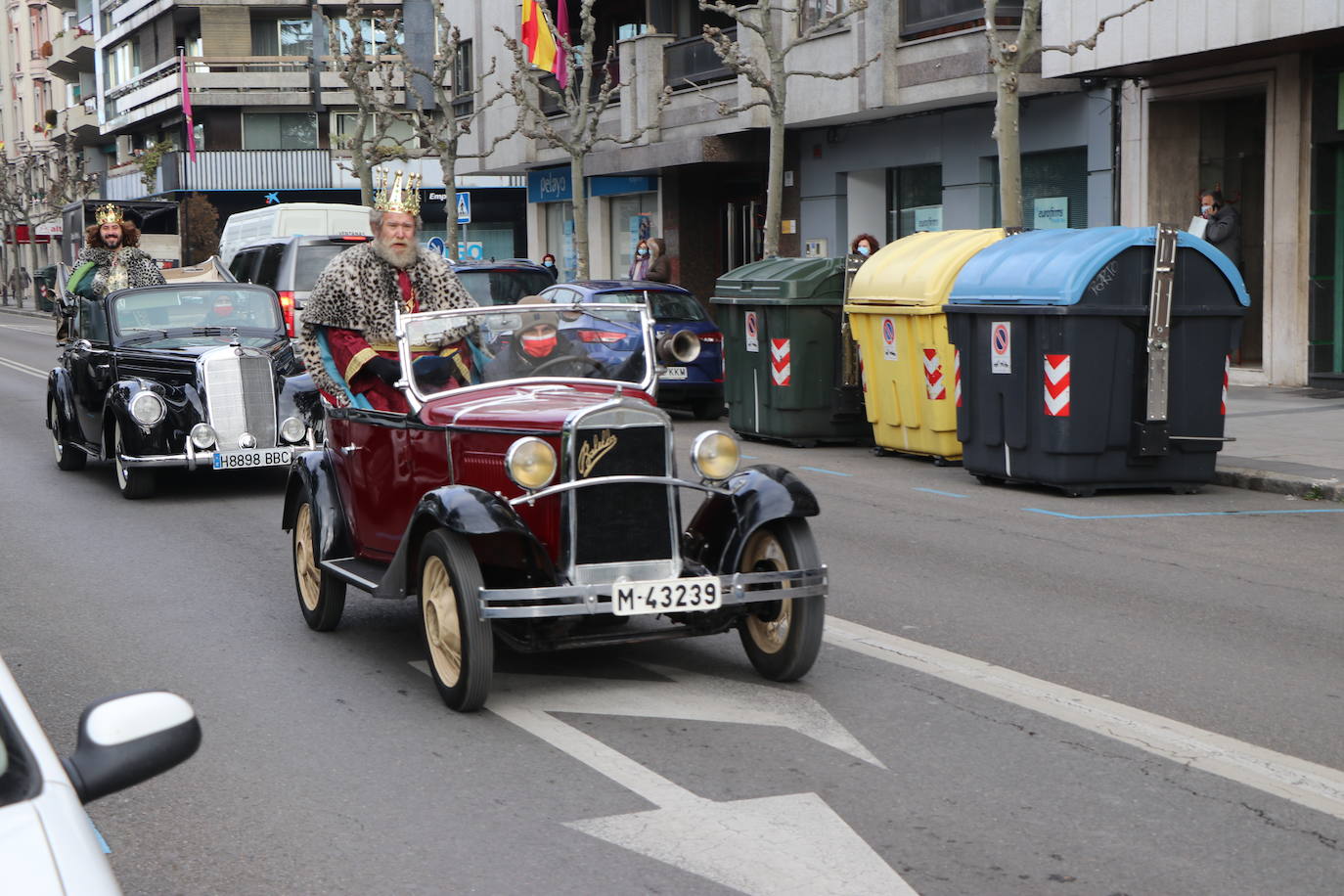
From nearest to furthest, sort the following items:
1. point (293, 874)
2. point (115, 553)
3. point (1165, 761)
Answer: point (293, 874), point (1165, 761), point (115, 553)

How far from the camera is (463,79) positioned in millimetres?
44312

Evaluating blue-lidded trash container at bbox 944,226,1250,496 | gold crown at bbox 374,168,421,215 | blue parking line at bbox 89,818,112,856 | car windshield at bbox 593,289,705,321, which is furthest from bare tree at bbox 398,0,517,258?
blue parking line at bbox 89,818,112,856

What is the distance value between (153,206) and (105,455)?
27.8m

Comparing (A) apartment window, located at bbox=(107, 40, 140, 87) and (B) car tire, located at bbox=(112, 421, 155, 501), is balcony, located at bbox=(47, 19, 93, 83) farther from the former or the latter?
(B) car tire, located at bbox=(112, 421, 155, 501)

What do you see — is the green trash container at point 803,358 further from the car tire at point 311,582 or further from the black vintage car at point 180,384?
the car tire at point 311,582

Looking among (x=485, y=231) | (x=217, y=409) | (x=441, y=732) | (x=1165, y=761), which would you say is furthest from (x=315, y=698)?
(x=485, y=231)

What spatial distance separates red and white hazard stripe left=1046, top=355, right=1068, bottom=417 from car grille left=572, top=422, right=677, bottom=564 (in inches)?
251

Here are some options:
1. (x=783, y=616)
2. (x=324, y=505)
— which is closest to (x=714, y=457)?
(x=783, y=616)

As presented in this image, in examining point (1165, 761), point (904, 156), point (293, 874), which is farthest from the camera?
point (904, 156)

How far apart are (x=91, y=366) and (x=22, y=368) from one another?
1803 centimetres

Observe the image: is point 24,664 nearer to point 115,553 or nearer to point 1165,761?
point 115,553

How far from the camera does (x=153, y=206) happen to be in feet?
129

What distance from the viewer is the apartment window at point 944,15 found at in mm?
23219

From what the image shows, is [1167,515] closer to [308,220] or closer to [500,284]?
[500,284]
